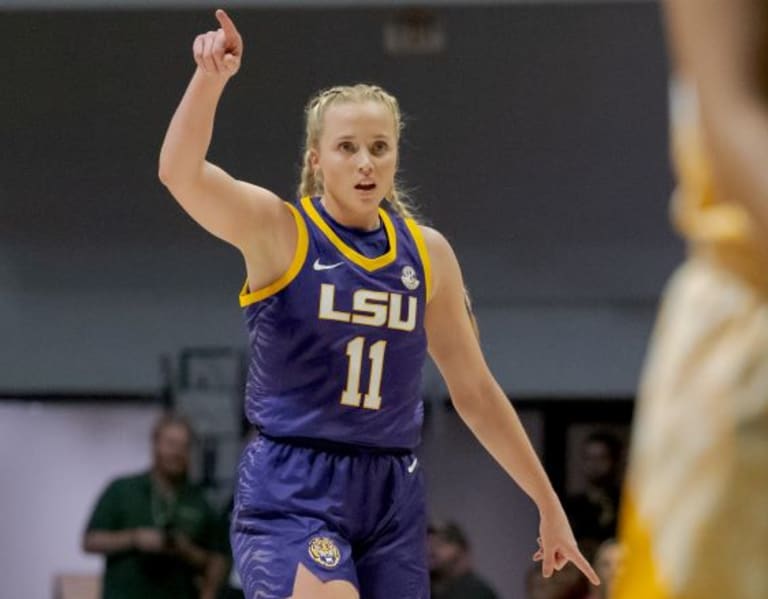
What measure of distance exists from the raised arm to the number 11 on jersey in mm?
238

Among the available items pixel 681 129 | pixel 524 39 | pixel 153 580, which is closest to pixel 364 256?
pixel 681 129

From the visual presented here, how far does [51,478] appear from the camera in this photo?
8695 millimetres

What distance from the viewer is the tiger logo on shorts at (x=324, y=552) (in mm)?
3439

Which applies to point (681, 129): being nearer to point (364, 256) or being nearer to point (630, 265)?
point (364, 256)

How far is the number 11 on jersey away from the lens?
11.8ft

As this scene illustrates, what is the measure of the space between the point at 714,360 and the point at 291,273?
2.16 metres

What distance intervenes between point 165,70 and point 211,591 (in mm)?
2720

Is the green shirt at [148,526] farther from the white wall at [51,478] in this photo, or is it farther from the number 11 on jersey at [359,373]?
the number 11 on jersey at [359,373]

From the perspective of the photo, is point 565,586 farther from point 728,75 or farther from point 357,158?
point 728,75


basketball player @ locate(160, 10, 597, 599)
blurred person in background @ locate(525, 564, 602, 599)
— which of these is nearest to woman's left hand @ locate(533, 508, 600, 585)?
basketball player @ locate(160, 10, 597, 599)

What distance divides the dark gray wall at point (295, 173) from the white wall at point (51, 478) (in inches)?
8.3

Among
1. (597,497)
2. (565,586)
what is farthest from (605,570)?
(597,497)

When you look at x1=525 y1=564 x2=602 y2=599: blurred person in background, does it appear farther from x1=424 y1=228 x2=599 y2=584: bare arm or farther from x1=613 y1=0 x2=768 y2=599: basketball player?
x1=613 y1=0 x2=768 y2=599: basketball player

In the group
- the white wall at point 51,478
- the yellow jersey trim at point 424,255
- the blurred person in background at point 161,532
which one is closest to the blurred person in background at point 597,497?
the blurred person in background at point 161,532
